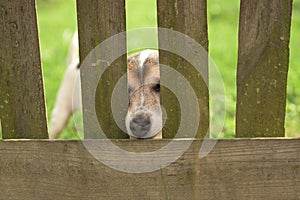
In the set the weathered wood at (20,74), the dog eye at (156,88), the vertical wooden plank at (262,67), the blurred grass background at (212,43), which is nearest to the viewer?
the vertical wooden plank at (262,67)

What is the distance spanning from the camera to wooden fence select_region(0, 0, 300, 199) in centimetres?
251

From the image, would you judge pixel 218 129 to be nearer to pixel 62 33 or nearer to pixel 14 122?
pixel 14 122

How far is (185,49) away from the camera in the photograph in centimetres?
255

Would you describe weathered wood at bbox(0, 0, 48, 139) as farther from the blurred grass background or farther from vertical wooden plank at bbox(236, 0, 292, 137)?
the blurred grass background

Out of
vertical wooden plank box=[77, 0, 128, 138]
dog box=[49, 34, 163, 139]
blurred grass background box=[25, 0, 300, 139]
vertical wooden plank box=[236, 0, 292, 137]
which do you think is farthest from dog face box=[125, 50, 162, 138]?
blurred grass background box=[25, 0, 300, 139]

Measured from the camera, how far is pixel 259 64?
2.54 metres

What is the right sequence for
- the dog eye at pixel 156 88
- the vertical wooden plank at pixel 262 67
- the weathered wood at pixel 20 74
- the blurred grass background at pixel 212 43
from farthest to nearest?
the blurred grass background at pixel 212 43, the dog eye at pixel 156 88, the weathered wood at pixel 20 74, the vertical wooden plank at pixel 262 67

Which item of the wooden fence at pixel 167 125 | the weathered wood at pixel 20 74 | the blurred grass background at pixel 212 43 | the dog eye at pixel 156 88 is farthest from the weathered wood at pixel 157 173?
the blurred grass background at pixel 212 43

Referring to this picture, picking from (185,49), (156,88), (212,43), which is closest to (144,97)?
(156,88)

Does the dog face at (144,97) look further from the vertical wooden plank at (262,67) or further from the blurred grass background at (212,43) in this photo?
the blurred grass background at (212,43)

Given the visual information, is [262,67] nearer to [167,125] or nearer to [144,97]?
[167,125]

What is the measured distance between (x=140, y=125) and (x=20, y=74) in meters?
0.64

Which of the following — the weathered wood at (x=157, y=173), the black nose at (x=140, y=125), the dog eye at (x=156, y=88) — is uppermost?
the dog eye at (x=156, y=88)

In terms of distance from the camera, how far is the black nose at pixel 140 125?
2631mm
